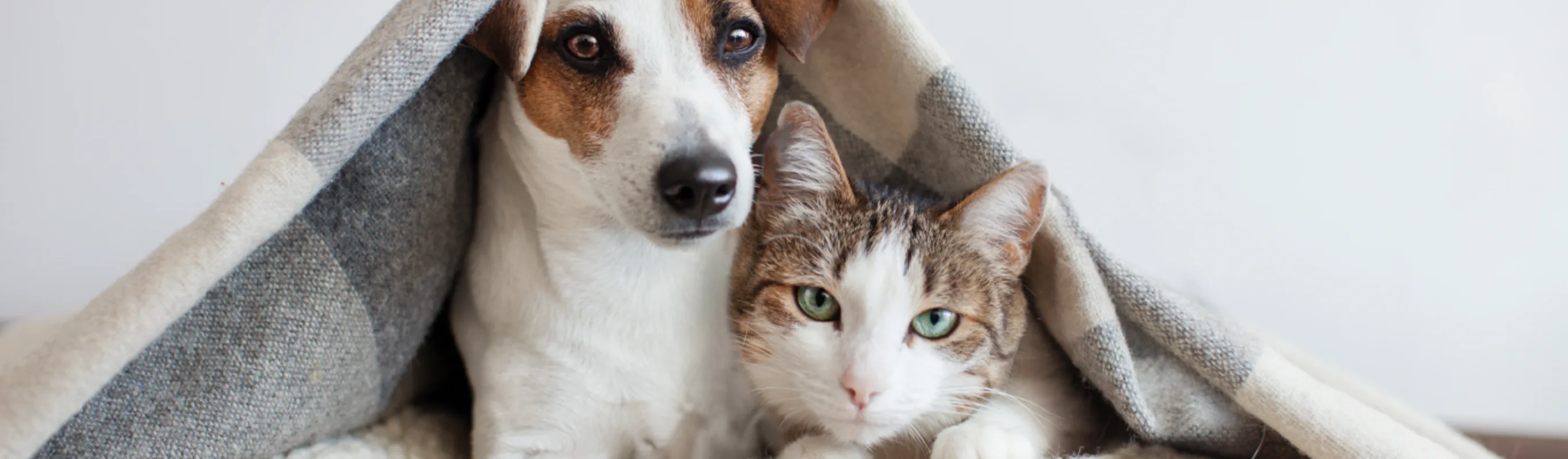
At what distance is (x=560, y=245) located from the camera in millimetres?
1023

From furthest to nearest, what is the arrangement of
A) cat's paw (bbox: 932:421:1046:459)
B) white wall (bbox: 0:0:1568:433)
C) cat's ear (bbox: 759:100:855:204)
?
white wall (bbox: 0:0:1568:433) < cat's ear (bbox: 759:100:855:204) < cat's paw (bbox: 932:421:1046:459)

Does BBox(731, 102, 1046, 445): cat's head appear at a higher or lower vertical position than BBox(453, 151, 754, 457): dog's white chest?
higher

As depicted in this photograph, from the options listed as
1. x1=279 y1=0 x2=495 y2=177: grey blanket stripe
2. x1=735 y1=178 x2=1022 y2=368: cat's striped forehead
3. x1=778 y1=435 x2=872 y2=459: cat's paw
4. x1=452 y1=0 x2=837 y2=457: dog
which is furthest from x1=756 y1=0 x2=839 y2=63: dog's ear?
x1=778 y1=435 x2=872 y2=459: cat's paw

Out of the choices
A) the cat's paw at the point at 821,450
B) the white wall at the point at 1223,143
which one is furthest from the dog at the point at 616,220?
the white wall at the point at 1223,143

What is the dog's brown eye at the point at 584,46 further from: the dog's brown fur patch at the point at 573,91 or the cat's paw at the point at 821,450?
the cat's paw at the point at 821,450

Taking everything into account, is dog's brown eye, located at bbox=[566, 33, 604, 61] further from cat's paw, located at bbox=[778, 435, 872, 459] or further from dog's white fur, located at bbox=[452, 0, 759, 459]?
cat's paw, located at bbox=[778, 435, 872, 459]

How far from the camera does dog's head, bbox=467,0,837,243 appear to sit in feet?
2.79

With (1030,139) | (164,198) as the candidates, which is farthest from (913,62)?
(164,198)

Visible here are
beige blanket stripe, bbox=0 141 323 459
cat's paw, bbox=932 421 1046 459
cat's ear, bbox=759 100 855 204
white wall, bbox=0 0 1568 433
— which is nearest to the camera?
beige blanket stripe, bbox=0 141 323 459

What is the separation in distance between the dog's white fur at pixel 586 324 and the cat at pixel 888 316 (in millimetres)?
46

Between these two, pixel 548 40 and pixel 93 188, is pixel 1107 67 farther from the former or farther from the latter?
pixel 93 188

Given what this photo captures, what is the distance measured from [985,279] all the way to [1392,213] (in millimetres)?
911

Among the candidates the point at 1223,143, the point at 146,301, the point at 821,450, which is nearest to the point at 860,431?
the point at 821,450

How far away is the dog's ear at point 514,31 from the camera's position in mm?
896
